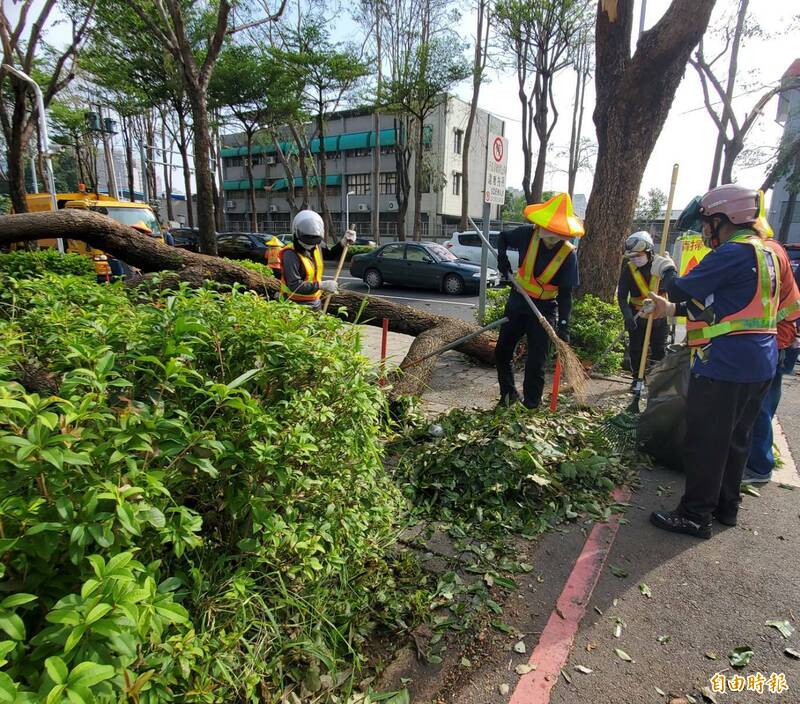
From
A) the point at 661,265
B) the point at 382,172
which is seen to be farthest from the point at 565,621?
the point at 382,172

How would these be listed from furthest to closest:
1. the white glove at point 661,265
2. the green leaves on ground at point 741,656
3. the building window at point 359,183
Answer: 1. the building window at point 359,183
2. the white glove at point 661,265
3. the green leaves on ground at point 741,656

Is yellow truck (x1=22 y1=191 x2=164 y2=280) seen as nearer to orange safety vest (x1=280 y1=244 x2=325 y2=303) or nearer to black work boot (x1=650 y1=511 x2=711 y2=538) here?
orange safety vest (x1=280 y1=244 x2=325 y2=303)

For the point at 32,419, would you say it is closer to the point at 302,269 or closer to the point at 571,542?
the point at 571,542

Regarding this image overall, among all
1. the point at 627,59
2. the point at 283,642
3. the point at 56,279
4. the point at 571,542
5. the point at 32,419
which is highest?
the point at 627,59

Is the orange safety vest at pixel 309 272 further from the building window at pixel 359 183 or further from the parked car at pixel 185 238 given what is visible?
the building window at pixel 359 183

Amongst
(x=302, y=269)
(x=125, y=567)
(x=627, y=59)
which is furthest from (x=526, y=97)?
(x=125, y=567)

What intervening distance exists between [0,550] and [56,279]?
2135 millimetres

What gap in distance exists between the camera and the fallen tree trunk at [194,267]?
4.77 meters

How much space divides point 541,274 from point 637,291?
183 cm

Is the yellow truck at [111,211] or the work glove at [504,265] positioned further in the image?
the yellow truck at [111,211]

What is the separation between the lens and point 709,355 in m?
2.83

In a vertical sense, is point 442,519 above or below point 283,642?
below

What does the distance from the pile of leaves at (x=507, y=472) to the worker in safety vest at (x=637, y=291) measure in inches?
88.0

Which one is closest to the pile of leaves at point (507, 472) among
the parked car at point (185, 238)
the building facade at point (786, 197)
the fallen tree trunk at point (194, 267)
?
the fallen tree trunk at point (194, 267)
